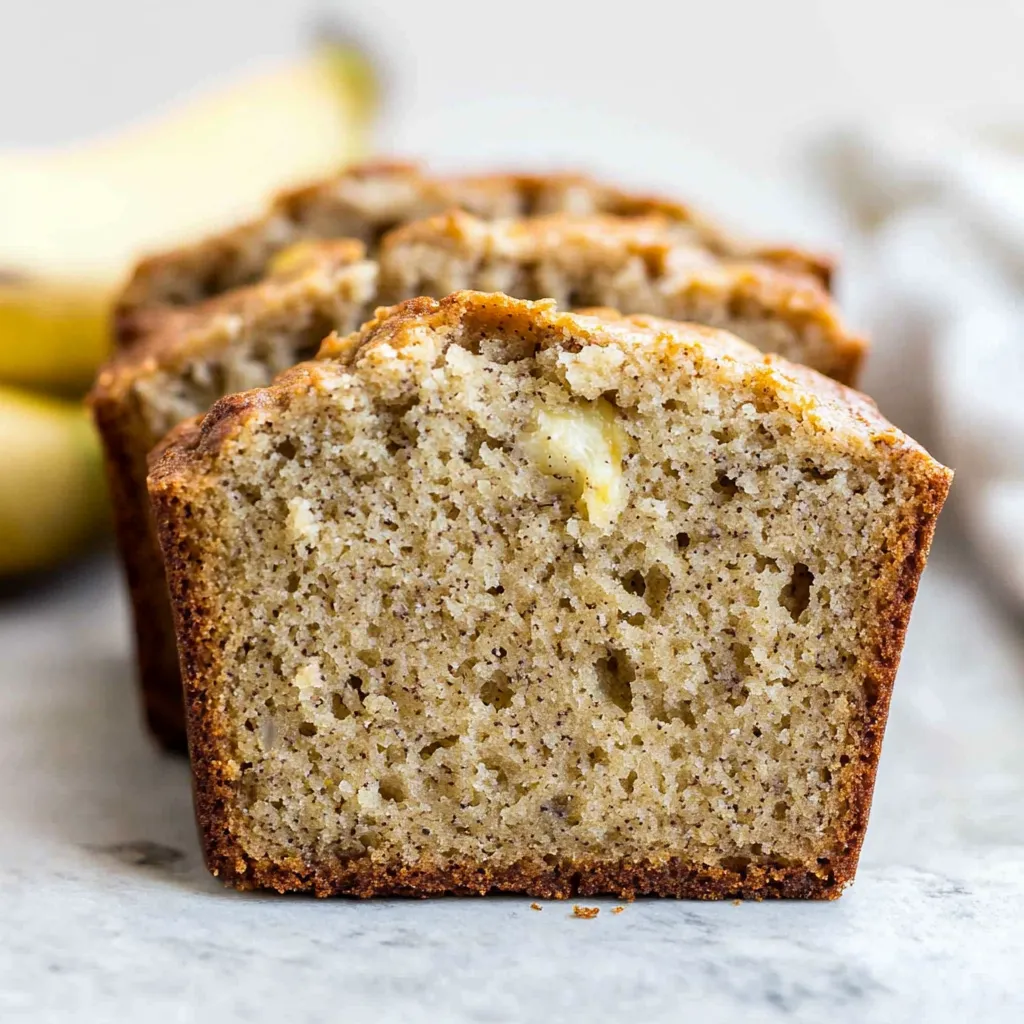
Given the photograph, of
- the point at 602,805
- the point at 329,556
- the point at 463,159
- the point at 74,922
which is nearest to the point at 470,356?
the point at 329,556

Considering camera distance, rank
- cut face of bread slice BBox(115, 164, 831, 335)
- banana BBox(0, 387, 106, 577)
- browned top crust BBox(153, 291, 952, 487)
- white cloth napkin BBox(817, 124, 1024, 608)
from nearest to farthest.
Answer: browned top crust BBox(153, 291, 952, 487) → cut face of bread slice BBox(115, 164, 831, 335) → white cloth napkin BBox(817, 124, 1024, 608) → banana BBox(0, 387, 106, 577)

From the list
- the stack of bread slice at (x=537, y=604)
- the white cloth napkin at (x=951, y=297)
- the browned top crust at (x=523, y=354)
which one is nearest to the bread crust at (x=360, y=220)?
the white cloth napkin at (x=951, y=297)

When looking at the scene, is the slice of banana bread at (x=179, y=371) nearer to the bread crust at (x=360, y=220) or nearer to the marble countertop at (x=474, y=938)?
the bread crust at (x=360, y=220)

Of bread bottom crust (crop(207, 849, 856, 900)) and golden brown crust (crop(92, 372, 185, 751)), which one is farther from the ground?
golden brown crust (crop(92, 372, 185, 751))

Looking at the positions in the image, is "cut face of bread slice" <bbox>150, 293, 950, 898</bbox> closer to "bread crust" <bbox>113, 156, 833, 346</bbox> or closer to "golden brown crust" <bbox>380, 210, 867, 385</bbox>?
"golden brown crust" <bbox>380, 210, 867, 385</bbox>

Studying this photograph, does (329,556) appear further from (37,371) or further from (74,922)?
(37,371)

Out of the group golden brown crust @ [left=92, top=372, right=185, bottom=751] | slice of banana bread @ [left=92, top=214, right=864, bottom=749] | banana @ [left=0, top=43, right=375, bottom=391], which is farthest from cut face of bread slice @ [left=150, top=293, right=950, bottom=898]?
banana @ [left=0, top=43, right=375, bottom=391]

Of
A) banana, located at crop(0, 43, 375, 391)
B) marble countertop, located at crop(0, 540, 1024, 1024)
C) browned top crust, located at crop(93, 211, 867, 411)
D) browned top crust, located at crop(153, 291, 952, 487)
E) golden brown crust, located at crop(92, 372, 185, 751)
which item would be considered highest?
banana, located at crop(0, 43, 375, 391)

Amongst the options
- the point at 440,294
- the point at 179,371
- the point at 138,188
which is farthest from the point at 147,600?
the point at 138,188
